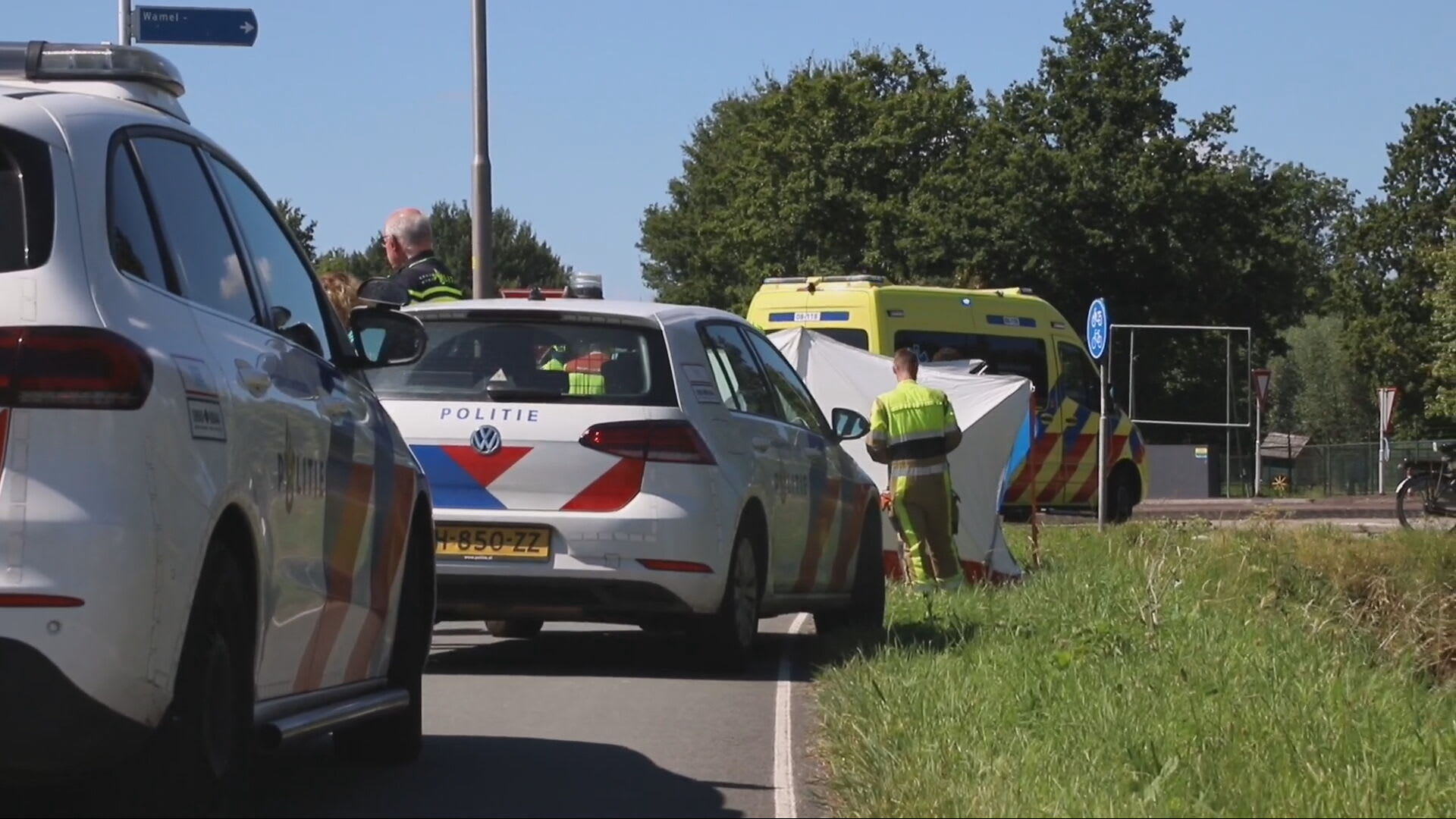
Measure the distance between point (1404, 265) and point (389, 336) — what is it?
276ft

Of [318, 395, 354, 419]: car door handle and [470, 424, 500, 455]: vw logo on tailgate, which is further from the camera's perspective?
[470, 424, 500, 455]: vw logo on tailgate

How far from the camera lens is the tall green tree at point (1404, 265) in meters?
84.8

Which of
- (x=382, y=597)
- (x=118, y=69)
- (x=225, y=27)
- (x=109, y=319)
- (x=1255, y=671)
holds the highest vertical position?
(x=225, y=27)

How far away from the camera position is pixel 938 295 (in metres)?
26.6

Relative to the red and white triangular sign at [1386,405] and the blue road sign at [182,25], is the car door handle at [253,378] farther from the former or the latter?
the red and white triangular sign at [1386,405]

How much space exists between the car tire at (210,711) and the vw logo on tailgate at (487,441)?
4543mm

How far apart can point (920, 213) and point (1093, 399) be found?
3376 centimetres

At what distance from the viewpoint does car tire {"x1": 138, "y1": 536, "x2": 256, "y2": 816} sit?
488cm

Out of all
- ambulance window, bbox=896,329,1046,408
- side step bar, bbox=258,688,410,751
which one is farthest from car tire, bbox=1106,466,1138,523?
side step bar, bbox=258,688,410,751

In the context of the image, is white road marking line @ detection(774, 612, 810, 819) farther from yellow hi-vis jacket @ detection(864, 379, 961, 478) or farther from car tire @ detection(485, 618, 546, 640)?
yellow hi-vis jacket @ detection(864, 379, 961, 478)

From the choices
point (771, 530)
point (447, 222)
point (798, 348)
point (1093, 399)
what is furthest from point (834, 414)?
point (447, 222)

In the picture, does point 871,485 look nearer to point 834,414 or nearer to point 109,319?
point 834,414

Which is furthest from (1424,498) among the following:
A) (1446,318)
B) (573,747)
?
(1446,318)

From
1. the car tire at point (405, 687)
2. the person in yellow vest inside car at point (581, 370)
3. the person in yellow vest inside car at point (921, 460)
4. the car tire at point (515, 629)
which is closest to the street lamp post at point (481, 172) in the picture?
the person in yellow vest inside car at point (921, 460)
